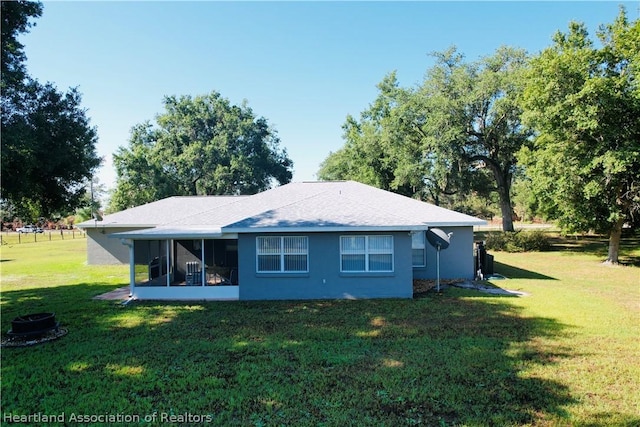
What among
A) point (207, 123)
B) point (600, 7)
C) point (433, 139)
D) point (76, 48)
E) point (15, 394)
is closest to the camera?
point (15, 394)

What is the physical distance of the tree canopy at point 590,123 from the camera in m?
17.5

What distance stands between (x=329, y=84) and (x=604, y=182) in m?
15.5

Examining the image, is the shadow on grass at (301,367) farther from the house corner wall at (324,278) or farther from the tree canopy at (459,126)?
the tree canopy at (459,126)

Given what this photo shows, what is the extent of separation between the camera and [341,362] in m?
6.69

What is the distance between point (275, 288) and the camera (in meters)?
12.2

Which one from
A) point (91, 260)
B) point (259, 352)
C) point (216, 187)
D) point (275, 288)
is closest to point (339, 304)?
point (275, 288)

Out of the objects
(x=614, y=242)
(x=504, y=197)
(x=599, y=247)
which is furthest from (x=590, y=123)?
(x=504, y=197)

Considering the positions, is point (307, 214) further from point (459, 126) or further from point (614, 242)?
point (459, 126)

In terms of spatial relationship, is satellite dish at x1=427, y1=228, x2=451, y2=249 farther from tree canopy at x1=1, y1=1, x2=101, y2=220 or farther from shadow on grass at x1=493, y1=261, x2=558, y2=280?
tree canopy at x1=1, y1=1, x2=101, y2=220

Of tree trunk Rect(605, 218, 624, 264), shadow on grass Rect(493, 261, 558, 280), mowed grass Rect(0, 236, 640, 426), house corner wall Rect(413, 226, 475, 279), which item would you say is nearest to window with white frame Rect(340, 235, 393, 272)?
mowed grass Rect(0, 236, 640, 426)

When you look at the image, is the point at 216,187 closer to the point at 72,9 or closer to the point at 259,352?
the point at 72,9

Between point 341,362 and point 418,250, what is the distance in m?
9.49

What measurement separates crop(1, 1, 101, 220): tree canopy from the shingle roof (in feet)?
9.29

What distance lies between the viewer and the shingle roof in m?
11.9
